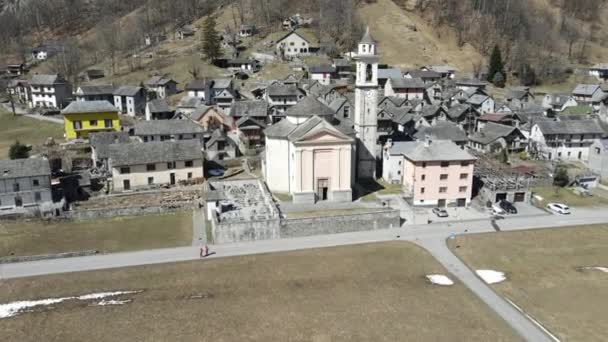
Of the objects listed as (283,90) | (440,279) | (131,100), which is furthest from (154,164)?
(131,100)

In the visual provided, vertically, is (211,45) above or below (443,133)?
above

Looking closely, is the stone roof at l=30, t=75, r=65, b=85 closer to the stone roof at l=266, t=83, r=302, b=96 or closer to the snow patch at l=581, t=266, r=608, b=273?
the stone roof at l=266, t=83, r=302, b=96

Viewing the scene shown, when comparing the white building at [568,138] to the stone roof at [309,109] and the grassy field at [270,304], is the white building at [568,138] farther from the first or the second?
the grassy field at [270,304]

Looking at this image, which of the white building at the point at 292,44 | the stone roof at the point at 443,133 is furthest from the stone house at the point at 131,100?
the stone roof at the point at 443,133

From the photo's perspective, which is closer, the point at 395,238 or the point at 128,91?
the point at 395,238

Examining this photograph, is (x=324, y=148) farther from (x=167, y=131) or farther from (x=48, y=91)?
(x=48, y=91)

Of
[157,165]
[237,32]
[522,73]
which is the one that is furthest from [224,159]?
[522,73]
